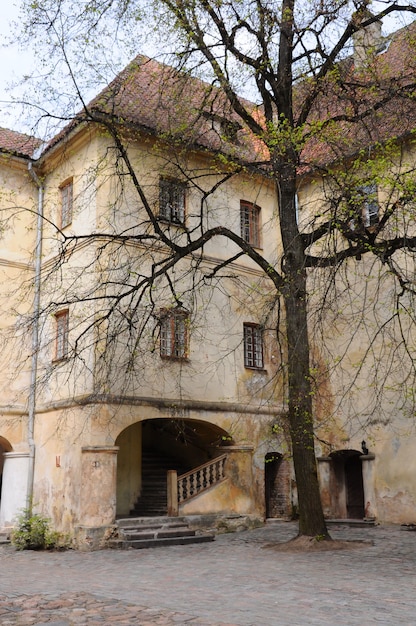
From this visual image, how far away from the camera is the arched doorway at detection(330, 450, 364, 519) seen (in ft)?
59.6

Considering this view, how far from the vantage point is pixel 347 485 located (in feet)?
60.6

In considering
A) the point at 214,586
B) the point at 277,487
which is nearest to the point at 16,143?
the point at 277,487

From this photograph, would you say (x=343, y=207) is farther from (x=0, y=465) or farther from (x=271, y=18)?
(x=0, y=465)

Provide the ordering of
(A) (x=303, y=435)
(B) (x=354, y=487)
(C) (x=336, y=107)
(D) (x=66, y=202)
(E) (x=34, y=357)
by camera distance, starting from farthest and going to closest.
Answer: (B) (x=354, y=487) < (D) (x=66, y=202) < (E) (x=34, y=357) < (C) (x=336, y=107) < (A) (x=303, y=435)

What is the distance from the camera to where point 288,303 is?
42.9 ft

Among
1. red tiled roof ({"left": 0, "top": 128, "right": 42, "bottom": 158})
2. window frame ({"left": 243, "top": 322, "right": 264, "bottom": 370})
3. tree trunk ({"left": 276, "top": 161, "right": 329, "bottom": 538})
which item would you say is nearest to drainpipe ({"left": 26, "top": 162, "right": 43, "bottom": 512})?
red tiled roof ({"left": 0, "top": 128, "right": 42, "bottom": 158})

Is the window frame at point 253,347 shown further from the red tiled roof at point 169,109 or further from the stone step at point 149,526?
the stone step at point 149,526

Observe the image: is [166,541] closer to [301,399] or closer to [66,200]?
[301,399]

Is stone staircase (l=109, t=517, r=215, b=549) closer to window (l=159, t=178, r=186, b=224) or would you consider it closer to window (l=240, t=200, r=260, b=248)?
window (l=159, t=178, r=186, b=224)

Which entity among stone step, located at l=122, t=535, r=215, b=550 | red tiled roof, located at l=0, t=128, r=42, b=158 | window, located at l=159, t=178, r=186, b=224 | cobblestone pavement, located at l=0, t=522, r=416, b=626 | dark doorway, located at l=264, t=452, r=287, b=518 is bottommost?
cobblestone pavement, located at l=0, t=522, r=416, b=626

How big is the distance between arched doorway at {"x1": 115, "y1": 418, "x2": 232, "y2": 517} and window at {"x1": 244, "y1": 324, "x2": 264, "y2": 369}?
7.21ft

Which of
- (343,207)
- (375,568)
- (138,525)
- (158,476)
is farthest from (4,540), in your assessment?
(343,207)

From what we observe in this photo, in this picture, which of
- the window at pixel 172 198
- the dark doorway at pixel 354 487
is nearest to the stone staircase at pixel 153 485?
the dark doorway at pixel 354 487

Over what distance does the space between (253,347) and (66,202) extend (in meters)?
6.41
